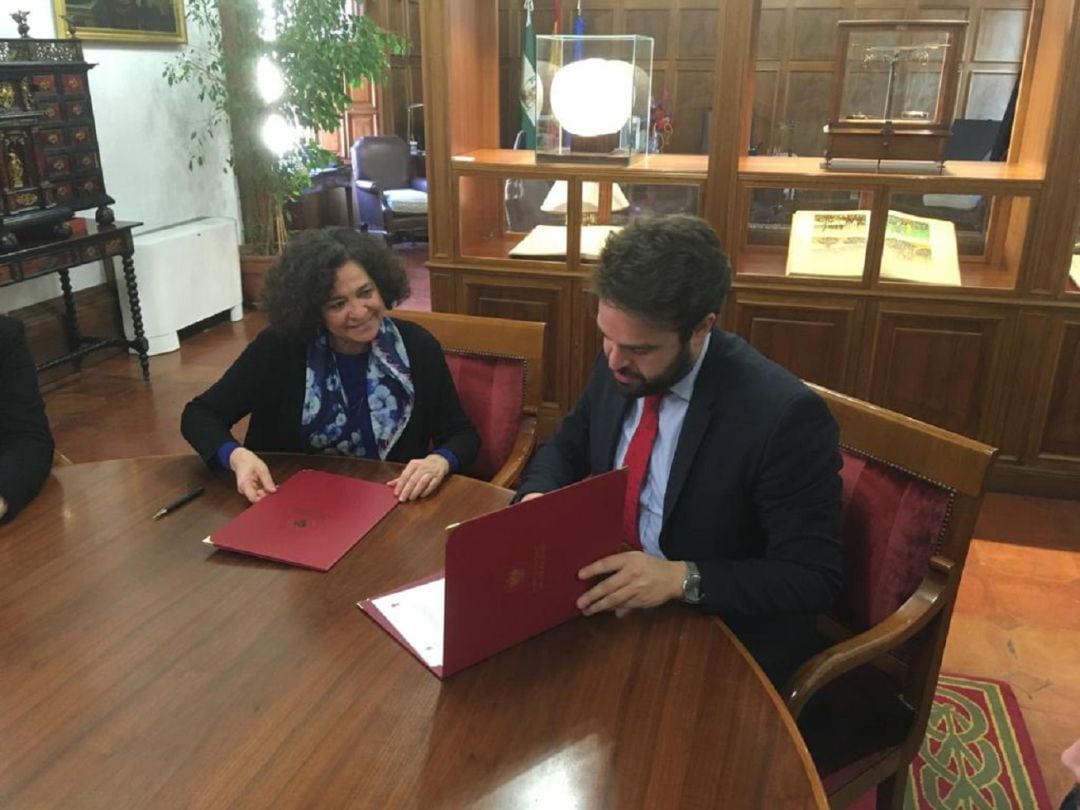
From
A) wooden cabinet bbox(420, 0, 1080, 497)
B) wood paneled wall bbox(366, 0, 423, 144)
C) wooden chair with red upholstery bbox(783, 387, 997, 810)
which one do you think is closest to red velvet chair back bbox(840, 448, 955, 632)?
wooden chair with red upholstery bbox(783, 387, 997, 810)

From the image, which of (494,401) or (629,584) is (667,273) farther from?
(494,401)

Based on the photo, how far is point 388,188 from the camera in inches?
267

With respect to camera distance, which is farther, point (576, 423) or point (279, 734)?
point (576, 423)

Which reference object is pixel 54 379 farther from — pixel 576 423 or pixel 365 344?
pixel 576 423

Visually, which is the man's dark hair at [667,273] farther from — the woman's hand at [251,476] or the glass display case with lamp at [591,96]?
the glass display case with lamp at [591,96]

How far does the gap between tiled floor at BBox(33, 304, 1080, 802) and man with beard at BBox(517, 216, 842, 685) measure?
105 centimetres

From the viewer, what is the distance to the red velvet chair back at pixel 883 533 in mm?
1368

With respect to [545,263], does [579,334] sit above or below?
below

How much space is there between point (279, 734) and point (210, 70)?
4.74 metres

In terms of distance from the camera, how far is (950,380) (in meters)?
3.06

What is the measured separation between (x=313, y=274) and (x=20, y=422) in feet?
2.02

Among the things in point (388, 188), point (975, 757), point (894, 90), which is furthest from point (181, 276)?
point (975, 757)

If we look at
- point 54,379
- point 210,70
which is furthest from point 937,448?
point 210,70

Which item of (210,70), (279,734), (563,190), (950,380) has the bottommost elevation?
(950,380)
